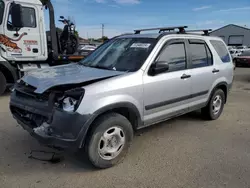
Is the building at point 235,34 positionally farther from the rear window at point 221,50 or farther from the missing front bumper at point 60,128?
the missing front bumper at point 60,128

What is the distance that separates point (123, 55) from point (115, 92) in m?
1.02

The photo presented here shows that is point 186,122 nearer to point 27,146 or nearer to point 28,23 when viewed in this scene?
point 27,146

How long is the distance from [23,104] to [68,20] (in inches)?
245

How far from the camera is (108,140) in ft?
11.1

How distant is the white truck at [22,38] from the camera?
7.10m

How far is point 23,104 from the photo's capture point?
11.5 ft

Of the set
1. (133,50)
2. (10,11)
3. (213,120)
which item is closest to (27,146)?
(133,50)

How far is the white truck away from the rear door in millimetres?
4960

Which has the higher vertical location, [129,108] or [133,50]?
[133,50]

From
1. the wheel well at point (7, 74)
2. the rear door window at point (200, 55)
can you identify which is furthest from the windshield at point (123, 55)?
the wheel well at point (7, 74)

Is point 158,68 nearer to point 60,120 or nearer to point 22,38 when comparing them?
point 60,120

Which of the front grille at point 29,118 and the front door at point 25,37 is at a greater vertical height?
the front door at point 25,37

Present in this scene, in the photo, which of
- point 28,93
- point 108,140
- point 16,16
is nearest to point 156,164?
point 108,140

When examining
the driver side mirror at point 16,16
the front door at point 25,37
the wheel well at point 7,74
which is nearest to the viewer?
the driver side mirror at point 16,16
